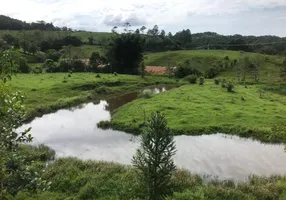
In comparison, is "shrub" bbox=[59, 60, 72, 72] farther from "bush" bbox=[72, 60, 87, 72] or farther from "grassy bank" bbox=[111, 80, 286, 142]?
"grassy bank" bbox=[111, 80, 286, 142]

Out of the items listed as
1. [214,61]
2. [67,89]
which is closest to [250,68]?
[214,61]

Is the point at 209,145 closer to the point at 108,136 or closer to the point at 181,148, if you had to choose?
the point at 181,148

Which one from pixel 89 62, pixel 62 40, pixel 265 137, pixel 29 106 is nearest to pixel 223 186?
pixel 265 137

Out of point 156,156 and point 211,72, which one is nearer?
point 156,156

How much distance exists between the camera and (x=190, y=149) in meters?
24.8

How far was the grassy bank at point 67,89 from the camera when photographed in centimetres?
3969

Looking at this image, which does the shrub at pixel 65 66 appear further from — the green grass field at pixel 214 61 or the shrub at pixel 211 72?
the shrub at pixel 211 72

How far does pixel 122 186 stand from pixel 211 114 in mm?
19193

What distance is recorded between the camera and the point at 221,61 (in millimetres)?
84500

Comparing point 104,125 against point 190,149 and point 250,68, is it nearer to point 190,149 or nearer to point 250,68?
point 190,149

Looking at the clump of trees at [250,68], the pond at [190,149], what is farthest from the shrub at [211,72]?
the pond at [190,149]

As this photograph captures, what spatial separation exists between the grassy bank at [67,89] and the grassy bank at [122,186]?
18705mm

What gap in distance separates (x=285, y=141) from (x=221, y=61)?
61.4 m

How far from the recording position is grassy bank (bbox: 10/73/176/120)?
39688 millimetres
